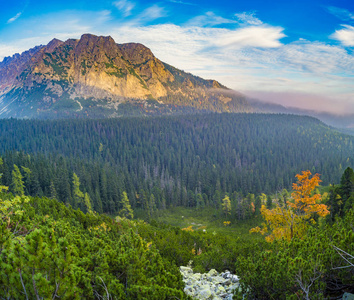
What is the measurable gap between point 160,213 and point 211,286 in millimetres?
71868

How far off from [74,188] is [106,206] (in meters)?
12.8

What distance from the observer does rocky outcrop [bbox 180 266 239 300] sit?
33.5 ft

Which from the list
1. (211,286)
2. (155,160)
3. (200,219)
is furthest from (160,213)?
(211,286)

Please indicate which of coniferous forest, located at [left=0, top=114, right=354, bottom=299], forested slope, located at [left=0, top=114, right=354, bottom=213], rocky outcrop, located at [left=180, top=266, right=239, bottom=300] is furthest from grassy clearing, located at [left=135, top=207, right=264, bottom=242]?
rocky outcrop, located at [left=180, top=266, right=239, bottom=300]

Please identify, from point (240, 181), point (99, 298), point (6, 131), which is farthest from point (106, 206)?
point (6, 131)

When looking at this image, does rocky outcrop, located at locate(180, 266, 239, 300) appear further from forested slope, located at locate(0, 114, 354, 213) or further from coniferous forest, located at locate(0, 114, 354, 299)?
forested slope, located at locate(0, 114, 354, 213)

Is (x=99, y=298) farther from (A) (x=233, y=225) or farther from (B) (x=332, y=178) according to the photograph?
(B) (x=332, y=178)

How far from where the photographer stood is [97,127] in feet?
627

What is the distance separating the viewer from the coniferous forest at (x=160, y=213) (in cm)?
717

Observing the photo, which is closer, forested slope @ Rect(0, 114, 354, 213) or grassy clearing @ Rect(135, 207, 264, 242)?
grassy clearing @ Rect(135, 207, 264, 242)

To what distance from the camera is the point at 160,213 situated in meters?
81.0

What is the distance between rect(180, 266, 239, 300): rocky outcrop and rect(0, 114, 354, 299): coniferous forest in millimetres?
953

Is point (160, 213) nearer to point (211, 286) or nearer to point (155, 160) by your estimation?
point (155, 160)

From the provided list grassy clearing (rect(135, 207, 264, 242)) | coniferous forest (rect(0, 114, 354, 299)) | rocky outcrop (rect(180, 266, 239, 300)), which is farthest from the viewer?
grassy clearing (rect(135, 207, 264, 242))
